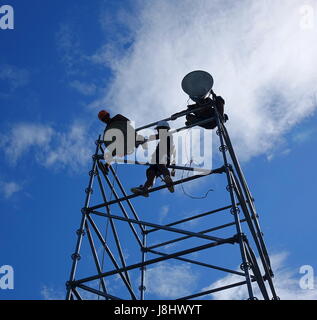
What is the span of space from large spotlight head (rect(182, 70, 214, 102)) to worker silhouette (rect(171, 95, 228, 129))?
126 mm

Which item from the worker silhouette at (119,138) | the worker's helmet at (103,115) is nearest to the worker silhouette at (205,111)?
the worker silhouette at (119,138)

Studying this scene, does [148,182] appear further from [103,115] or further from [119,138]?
[103,115]

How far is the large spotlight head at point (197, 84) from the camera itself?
770cm

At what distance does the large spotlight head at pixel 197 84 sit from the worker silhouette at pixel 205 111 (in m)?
0.13

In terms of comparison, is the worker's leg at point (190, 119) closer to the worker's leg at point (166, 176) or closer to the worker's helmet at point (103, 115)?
the worker's leg at point (166, 176)

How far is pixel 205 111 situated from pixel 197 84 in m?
0.57

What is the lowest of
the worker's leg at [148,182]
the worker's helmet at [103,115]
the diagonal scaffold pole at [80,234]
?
the diagonal scaffold pole at [80,234]

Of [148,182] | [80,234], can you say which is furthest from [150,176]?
[80,234]
